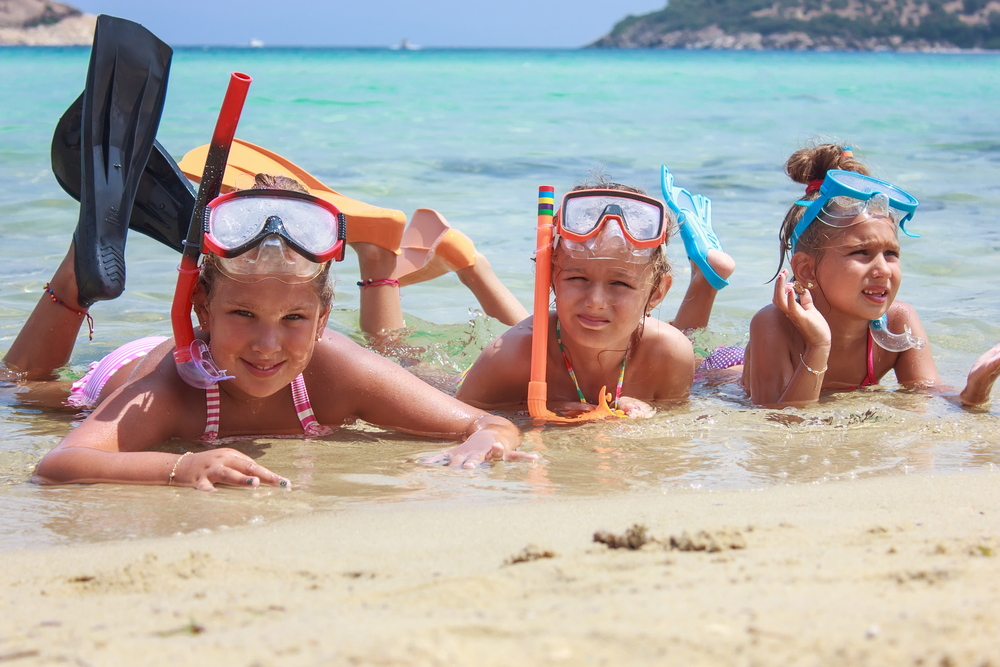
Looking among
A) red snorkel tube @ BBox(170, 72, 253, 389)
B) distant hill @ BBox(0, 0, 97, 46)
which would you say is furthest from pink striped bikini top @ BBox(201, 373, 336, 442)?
distant hill @ BBox(0, 0, 97, 46)

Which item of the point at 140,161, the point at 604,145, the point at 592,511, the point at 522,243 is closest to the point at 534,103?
the point at 604,145

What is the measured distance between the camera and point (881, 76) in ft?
140

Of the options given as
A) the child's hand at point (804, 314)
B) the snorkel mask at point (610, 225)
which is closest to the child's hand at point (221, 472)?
the snorkel mask at point (610, 225)

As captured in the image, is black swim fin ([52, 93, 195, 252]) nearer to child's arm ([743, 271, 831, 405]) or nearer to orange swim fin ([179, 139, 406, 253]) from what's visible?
orange swim fin ([179, 139, 406, 253])

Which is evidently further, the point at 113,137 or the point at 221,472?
the point at 113,137

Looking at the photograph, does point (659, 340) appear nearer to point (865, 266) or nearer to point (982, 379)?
point (865, 266)

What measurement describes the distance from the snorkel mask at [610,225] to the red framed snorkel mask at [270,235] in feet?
3.42

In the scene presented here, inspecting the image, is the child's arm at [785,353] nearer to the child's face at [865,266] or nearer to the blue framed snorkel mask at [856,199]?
the child's face at [865,266]

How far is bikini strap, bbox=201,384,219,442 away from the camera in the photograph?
326 cm

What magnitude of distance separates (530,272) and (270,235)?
4.13m

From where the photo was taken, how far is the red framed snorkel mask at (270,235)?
288 centimetres

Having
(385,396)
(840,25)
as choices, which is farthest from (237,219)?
(840,25)

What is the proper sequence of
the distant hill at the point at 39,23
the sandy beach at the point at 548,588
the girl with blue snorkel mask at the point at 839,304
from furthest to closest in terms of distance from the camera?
the distant hill at the point at 39,23, the girl with blue snorkel mask at the point at 839,304, the sandy beach at the point at 548,588

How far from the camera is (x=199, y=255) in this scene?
2.99m
